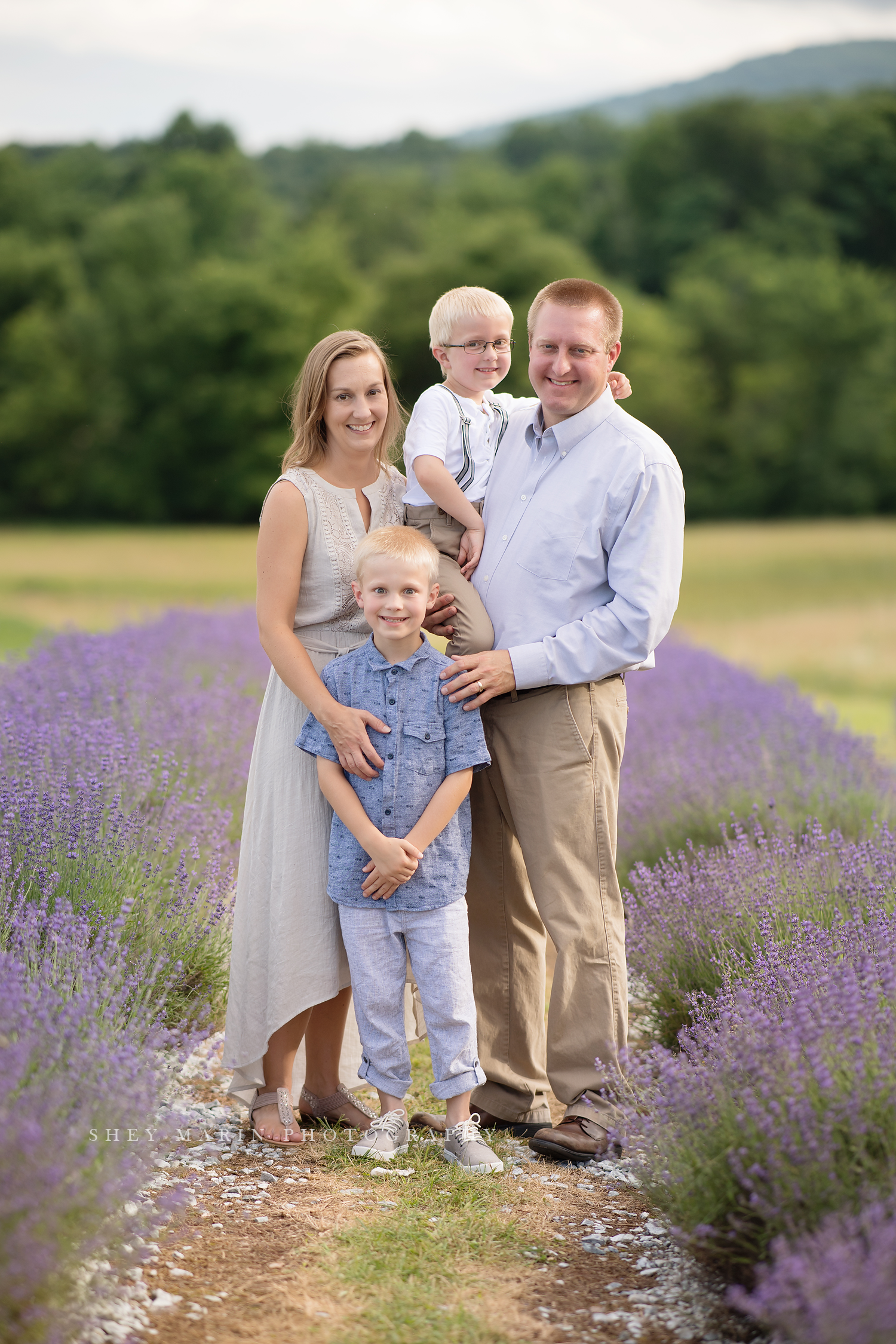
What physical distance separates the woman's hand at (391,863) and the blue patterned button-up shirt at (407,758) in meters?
0.06

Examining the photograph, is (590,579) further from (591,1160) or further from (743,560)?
(743,560)

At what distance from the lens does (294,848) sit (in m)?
3.17

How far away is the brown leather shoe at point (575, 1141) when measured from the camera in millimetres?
3100

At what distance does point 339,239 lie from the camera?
38.4 metres

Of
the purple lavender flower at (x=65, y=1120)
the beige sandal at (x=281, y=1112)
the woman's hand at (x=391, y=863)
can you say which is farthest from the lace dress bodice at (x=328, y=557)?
the beige sandal at (x=281, y=1112)

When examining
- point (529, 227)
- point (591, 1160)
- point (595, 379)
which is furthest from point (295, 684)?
point (529, 227)

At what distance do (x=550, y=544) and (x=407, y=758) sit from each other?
652 millimetres

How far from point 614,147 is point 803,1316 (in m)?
59.2

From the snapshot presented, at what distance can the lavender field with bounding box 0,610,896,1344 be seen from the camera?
2020mm

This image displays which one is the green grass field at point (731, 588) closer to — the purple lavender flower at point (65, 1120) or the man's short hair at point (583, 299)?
the man's short hair at point (583, 299)

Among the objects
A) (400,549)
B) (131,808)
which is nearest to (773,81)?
(131,808)

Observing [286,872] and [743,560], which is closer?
[286,872]

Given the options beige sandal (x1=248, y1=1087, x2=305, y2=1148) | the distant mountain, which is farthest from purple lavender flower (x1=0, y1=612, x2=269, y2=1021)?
the distant mountain

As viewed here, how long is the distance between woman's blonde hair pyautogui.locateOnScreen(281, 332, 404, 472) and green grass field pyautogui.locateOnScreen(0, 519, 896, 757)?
251 inches
